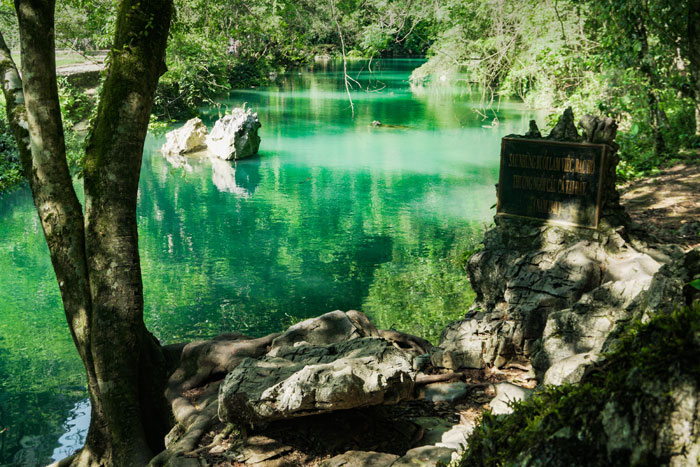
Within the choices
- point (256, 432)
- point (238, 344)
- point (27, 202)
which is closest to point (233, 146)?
point (27, 202)

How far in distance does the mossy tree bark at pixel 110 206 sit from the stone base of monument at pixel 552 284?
9.93 feet

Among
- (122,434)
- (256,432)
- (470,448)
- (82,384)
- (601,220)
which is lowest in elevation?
(82,384)

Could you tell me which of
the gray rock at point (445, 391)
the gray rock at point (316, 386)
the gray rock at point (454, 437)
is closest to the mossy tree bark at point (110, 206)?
the gray rock at point (316, 386)

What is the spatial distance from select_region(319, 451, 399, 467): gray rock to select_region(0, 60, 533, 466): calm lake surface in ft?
16.1

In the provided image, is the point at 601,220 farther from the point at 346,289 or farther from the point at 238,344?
the point at 346,289

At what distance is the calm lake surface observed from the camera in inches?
371

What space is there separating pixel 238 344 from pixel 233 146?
60.9 ft

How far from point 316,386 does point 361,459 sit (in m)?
0.53

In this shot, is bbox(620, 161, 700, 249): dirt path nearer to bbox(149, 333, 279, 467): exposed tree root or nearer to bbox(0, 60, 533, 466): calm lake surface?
bbox(0, 60, 533, 466): calm lake surface

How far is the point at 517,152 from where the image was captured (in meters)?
7.92

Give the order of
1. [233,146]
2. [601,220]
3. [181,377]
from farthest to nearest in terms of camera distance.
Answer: [233,146], [601,220], [181,377]

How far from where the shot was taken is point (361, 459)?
3.88 metres

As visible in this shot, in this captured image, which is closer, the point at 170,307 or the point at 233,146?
the point at 170,307

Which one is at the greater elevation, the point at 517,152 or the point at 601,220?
the point at 517,152
